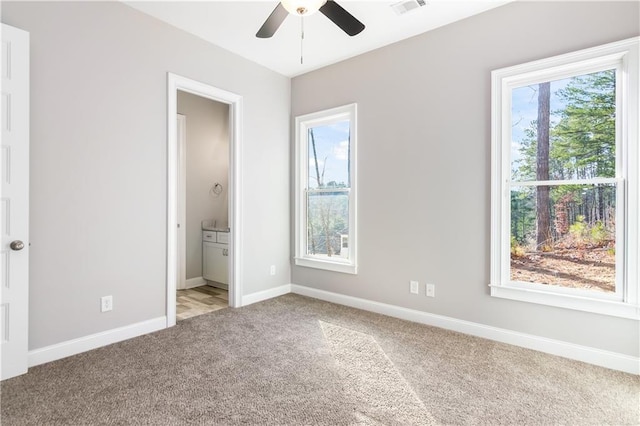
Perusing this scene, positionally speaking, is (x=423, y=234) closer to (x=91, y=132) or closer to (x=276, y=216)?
(x=276, y=216)

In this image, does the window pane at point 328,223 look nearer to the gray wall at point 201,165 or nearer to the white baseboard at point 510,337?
the white baseboard at point 510,337

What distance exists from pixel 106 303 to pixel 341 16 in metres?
2.81

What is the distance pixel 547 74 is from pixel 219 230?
3947 millimetres

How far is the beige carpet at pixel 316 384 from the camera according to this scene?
5.98ft

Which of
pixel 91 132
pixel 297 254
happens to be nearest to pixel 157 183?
pixel 91 132

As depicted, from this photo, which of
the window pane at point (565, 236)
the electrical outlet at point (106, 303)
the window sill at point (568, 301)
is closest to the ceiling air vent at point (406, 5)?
the window pane at point (565, 236)

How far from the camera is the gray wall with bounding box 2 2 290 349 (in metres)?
2.37

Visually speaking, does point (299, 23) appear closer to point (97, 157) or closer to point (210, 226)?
point (97, 157)

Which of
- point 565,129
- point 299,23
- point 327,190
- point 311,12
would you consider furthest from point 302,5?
point 327,190

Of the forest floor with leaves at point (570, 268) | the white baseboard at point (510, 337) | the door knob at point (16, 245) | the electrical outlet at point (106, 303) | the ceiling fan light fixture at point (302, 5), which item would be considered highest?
the ceiling fan light fixture at point (302, 5)

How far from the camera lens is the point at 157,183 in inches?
120

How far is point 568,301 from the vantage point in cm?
251

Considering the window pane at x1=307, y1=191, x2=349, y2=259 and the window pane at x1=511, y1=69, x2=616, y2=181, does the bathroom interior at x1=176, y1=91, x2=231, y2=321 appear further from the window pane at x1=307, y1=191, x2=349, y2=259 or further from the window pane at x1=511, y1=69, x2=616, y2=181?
the window pane at x1=511, y1=69, x2=616, y2=181

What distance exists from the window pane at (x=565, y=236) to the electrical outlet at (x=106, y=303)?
131 inches
